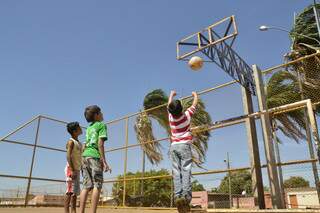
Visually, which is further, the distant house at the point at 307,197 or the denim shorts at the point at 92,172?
the distant house at the point at 307,197

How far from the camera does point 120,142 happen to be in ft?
38.4

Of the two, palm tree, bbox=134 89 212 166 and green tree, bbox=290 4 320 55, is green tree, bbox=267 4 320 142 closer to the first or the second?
palm tree, bbox=134 89 212 166

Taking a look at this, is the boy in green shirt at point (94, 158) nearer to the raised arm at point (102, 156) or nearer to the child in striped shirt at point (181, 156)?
the raised arm at point (102, 156)

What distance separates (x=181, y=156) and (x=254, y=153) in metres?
3.09

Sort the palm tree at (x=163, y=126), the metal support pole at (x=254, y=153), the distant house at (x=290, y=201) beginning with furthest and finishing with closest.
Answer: the palm tree at (x=163, y=126), the distant house at (x=290, y=201), the metal support pole at (x=254, y=153)

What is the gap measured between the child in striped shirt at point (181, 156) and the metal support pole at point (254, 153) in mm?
2785

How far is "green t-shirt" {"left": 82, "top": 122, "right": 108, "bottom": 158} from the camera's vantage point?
4324 mm

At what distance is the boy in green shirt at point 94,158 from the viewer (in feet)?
13.6

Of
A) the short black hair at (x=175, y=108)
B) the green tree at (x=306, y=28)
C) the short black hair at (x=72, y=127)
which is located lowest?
the short black hair at (x=72, y=127)

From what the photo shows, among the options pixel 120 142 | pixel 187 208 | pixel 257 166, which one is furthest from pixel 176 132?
pixel 120 142

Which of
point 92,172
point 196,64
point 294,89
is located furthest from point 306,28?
point 92,172

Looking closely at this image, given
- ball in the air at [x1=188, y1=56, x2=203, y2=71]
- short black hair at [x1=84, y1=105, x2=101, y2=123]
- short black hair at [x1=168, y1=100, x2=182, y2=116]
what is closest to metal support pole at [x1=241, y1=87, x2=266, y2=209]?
ball in the air at [x1=188, y1=56, x2=203, y2=71]

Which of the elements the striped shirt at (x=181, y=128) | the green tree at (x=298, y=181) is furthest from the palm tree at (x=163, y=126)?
the striped shirt at (x=181, y=128)

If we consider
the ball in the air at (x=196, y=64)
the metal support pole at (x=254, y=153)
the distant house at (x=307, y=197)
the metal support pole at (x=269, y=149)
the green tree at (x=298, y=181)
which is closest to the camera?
the metal support pole at (x=269, y=149)
